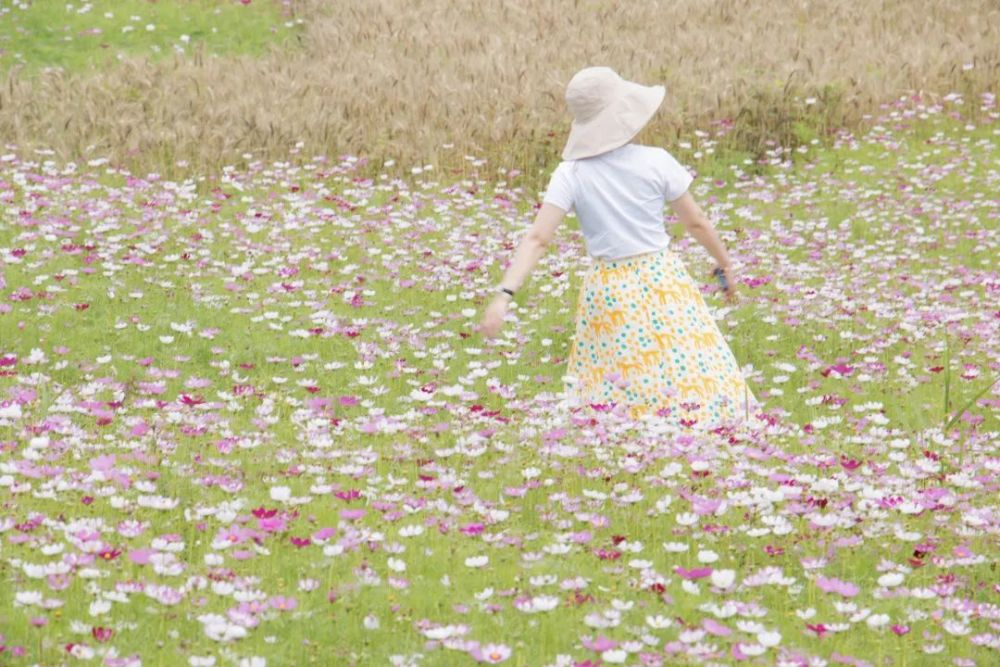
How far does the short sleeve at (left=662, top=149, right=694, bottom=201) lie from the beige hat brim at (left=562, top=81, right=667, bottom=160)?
274mm

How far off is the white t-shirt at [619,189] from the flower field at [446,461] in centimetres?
110

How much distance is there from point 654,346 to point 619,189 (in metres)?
0.93

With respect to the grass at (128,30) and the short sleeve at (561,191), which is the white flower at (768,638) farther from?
the grass at (128,30)

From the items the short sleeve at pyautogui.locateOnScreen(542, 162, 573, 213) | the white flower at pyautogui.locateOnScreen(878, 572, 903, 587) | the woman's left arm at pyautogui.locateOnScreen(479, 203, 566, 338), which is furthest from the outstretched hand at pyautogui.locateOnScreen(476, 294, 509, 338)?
the white flower at pyautogui.locateOnScreen(878, 572, 903, 587)

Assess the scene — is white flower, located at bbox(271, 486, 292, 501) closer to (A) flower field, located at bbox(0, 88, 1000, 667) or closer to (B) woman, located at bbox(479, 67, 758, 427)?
(A) flower field, located at bbox(0, 88, 1000, 667)

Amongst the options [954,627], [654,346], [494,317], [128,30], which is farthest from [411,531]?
[128,30]

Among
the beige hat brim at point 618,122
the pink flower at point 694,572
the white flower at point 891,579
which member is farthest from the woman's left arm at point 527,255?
the white flower at point 891,579

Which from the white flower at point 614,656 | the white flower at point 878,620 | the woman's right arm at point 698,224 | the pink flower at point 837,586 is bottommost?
the pink flower at point 837,586

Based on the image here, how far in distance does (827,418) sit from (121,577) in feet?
14.8

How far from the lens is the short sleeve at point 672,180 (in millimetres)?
7281

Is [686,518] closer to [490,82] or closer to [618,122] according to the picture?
[618,122]

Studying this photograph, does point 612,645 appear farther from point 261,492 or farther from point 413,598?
point 261,492

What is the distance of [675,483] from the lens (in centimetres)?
606

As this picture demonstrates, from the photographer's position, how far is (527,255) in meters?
6.94
